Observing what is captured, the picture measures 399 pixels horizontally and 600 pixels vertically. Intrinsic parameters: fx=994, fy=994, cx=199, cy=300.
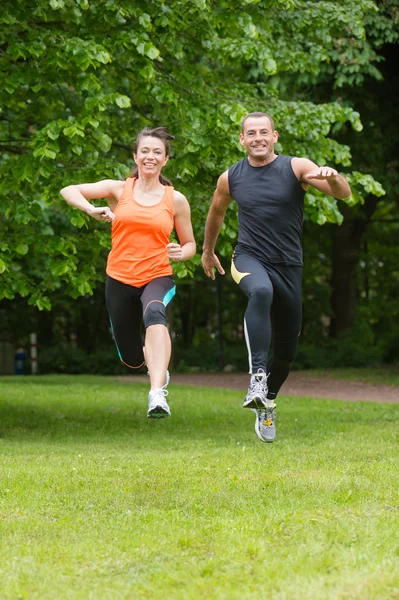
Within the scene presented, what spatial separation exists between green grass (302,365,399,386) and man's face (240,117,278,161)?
15.5 meters

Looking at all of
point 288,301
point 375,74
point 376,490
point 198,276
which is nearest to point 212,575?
point 376,490

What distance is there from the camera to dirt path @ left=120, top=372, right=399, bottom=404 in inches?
776

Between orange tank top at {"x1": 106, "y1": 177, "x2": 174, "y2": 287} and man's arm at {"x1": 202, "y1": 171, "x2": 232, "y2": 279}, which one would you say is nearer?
orange tank top at {"x1": 106, "y1": 177, "x2": 174, "y2": 287}

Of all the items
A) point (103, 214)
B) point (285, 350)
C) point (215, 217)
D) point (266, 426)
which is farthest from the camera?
point (266, 426)

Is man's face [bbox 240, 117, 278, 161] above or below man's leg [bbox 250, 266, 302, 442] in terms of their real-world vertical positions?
above

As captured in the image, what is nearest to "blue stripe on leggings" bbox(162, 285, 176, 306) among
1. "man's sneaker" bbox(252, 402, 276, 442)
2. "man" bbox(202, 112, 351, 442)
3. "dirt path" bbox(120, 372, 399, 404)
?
"man" bbox(202, 112, 351, 442)

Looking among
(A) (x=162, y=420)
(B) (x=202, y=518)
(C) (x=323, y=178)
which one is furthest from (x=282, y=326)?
(A) (x=162, y=420)

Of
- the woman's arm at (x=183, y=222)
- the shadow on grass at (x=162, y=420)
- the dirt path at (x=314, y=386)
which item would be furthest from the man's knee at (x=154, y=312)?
the dirt path at (x=314, y=386)

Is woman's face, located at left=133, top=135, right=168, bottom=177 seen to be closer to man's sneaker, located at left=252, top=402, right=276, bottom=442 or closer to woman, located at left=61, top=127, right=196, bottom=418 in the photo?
woman, located at left=61, top=127, right=196, bottom=418

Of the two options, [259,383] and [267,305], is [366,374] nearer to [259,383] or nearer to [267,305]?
[267,305]

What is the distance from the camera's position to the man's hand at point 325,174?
22.3 feet

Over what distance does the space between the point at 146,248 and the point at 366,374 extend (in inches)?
733

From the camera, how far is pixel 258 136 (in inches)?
293

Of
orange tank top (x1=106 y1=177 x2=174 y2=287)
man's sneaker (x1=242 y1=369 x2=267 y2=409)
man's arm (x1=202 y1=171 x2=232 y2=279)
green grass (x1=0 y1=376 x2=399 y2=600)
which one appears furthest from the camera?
man's arm (x1=202 y1=171 x2=232 y2=279)
